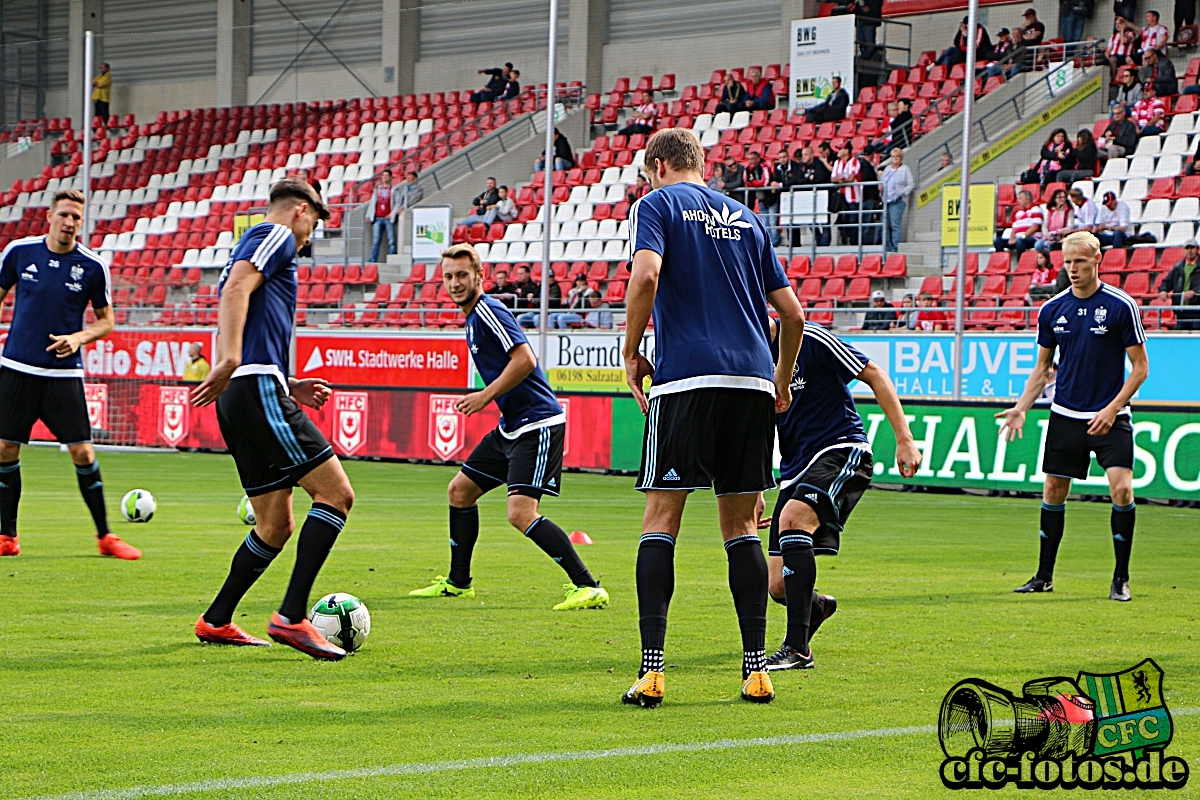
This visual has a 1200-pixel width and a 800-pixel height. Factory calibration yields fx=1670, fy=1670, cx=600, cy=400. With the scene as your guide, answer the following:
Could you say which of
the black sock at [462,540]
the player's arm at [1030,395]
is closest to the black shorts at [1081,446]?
the player's arm at [1030,395]

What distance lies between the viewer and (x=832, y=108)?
3017 cm

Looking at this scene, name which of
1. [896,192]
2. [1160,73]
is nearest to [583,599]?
[896,192]

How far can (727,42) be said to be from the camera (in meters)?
35.8

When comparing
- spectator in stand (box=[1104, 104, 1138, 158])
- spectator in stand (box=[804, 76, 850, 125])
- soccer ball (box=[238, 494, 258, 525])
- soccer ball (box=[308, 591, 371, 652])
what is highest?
spectator in stand (box=[804, 76, 850, 125])

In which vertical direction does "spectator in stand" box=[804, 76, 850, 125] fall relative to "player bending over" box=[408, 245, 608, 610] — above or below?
above

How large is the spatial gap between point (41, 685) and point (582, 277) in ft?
74.1

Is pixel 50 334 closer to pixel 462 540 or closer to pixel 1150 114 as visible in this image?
pixel 462 540

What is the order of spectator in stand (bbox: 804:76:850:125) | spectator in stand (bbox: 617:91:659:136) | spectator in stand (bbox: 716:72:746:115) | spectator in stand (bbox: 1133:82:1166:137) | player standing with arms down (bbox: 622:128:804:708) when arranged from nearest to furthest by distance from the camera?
player standing with arms down (bbox: 622:128:804:708) < spectator in stand (bbox: 1133:82:1166:137) < spectator in stand (bbox: 804:76:850:125) < spectator in stand (bbox: 716:72:746:115) < spectator in stand (bbox: 617:91:659:136)

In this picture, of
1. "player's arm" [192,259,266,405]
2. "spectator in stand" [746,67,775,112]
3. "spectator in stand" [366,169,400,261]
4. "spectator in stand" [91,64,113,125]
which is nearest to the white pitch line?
"player's arm" [192,259,266,405]

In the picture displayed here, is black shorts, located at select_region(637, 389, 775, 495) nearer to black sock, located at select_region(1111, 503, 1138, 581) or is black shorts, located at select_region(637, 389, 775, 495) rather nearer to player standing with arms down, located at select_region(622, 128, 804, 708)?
player standing with arms down, located at select_region(622, 128, 804, 708)

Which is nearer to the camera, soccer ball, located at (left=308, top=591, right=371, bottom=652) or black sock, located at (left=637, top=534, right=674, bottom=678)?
black sock, located at (left=637, top=534, right=674, bottom=678)

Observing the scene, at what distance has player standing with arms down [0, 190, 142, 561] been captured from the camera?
10930mm

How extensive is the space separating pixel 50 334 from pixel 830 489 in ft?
19.4

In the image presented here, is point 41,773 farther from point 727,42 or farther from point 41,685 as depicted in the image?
point 727,42
